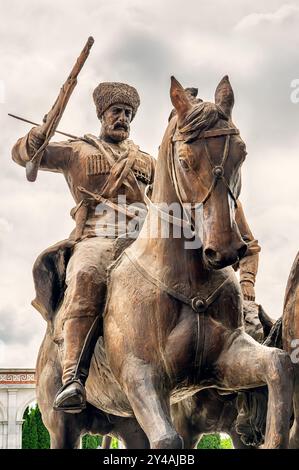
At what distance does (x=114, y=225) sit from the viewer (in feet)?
21.9

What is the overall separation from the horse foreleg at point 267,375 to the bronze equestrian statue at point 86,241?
99 centimetres

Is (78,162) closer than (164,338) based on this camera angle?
No

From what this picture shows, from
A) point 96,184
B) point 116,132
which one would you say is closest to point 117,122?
point 116,132

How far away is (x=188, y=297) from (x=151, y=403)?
0.68 meters

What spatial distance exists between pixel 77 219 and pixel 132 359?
1.63m

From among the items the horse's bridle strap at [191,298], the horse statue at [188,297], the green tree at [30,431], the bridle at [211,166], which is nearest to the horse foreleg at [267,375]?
the horse statue at [188,297]

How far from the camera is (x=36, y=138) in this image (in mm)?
6762

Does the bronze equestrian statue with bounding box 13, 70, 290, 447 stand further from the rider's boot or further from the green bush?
the green bush

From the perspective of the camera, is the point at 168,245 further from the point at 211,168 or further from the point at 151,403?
the point at 151,403

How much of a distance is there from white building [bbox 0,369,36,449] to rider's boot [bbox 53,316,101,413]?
28.1 metres

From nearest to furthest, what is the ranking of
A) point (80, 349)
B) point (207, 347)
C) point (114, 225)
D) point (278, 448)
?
point (278, 448), point (207, 347), point (80, 349), point (114, 225)

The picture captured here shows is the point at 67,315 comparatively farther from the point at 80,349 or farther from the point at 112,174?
the point at 112,174

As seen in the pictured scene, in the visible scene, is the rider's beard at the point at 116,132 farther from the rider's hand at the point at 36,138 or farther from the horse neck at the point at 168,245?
the horse neck at the point at 168,245
